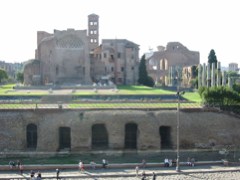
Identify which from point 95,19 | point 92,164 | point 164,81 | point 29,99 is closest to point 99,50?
point 95,19

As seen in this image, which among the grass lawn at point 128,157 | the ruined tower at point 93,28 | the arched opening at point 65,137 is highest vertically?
the ruined tower at point 93,28

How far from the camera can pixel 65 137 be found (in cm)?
3675

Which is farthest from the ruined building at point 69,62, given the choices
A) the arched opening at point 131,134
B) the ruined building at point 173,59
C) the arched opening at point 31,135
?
the arched opening at point 31,135

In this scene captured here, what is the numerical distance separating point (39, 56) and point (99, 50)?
12.0 metres

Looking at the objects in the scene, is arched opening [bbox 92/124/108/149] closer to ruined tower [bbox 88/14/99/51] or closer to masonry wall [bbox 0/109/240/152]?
masonry wall [bbox 0/109/240/152]

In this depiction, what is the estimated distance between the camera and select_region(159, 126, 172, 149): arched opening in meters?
36.0

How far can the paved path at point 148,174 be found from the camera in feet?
90.3

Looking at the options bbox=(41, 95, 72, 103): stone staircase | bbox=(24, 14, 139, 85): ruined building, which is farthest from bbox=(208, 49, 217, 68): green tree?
bbox=(41, 95, 72, 103): stone staircase

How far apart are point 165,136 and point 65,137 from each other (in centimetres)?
951

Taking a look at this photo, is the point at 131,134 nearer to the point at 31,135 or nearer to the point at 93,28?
the point at 31,135

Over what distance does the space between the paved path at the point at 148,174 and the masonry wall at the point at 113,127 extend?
545cm

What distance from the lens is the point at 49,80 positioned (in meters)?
68.9

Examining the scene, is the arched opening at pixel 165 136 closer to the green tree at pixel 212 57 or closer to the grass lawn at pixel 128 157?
the grass lawn at pixel 128 157

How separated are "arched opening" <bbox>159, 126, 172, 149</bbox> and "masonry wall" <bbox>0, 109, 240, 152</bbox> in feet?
2.27
